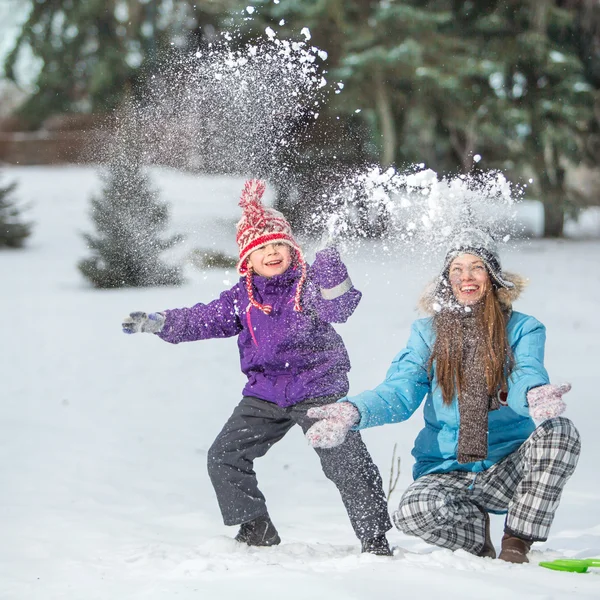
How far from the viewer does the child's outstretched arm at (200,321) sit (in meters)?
3.27

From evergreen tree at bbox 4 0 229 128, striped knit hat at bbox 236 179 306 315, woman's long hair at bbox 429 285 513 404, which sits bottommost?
woman's long hair at bbox 429 285 513 404

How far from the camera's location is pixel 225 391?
21.4 feet

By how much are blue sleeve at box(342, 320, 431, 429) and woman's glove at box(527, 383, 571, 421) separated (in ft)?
1.29

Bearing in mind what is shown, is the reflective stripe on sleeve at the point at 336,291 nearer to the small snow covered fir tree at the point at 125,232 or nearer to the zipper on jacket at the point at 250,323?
the zipper on jacket at the point at 250,323

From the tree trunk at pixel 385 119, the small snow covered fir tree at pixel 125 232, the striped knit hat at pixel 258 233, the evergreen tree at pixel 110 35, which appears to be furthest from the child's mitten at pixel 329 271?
the evergreen tree at pixel 110 35

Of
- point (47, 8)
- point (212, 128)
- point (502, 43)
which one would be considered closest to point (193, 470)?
point (212, 128)

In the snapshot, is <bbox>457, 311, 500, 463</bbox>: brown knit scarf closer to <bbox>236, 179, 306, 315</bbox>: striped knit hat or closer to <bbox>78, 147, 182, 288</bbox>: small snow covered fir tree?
<bbox>236, 179, 306, 315</bbox>: striped knit hat

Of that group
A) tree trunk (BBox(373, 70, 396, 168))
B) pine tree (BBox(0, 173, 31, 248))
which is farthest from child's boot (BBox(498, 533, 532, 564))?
pine tree (BBox(0, 173, 31, 248))

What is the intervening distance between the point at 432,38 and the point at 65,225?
8025 millimetres

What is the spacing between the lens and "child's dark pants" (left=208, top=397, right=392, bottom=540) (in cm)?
304

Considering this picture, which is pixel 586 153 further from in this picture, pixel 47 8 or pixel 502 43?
pixel 47 8

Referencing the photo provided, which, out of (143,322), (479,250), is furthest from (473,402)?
(143,322)

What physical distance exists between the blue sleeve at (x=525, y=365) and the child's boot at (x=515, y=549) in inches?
15.5

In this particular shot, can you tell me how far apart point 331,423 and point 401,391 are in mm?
304
